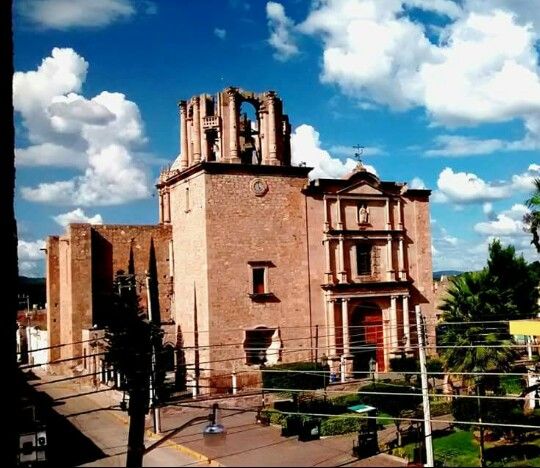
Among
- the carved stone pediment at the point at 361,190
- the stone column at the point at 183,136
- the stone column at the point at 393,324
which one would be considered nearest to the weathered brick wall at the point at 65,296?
the stone column at the point at 183,136

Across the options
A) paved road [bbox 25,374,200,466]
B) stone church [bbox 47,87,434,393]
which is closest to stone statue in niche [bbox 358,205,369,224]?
stone church [bbox 47,87,434,393]

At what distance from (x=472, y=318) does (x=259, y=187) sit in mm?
13207

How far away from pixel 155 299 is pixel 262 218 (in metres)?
8.45

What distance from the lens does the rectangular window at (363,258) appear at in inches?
1320

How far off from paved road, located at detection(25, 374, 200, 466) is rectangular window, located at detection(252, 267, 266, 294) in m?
8.17

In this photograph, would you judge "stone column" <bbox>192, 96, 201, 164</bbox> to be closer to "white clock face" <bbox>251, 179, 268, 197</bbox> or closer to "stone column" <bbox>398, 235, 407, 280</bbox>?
"white clock face" <bbox>251, 179, 268, 197</bbox>

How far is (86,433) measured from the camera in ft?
76.8

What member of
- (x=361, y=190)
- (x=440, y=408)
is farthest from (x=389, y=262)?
(x=440, y=408)

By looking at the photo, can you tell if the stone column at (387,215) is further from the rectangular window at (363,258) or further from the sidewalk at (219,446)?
the sidewalk at (219,446)

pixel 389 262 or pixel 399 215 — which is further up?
pixel 399 215

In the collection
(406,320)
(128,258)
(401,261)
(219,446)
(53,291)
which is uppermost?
(128,258)

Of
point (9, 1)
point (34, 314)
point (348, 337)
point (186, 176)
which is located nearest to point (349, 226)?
point (348, 337)

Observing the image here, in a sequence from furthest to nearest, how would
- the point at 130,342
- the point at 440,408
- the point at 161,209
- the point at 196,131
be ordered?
the point at 161,209, the point at 196,131, the point at 440,408, the point at 130,342

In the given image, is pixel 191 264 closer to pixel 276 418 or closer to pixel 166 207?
pixel 166 207
